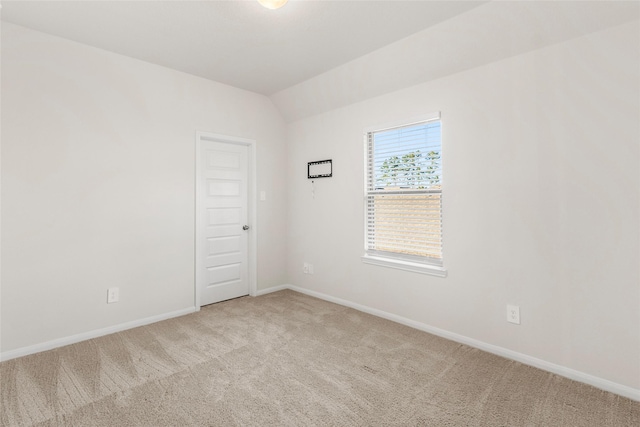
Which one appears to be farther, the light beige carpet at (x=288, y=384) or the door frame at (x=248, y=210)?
the door frame at (x=248, y=210)

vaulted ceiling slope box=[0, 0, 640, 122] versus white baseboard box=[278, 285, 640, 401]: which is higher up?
vaulted ceiling slope box=[0, 0, 640, 122]

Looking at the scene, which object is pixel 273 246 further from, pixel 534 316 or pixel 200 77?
pixel 534 316

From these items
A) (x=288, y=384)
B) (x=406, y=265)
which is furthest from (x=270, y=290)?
(x=288, y=384)

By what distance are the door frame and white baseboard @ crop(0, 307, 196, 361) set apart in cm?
35

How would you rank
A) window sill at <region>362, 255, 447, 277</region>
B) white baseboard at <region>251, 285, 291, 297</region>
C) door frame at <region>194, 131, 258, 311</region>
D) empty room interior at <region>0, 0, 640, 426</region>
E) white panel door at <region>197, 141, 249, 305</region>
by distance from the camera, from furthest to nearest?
white baseboard at <region>251, 285, 291, 297</region>, white panel door at <region>197, 141, 249, 305</region>, door frame at <region>194, 131, 258, 311</region>, window sill at <region>362, 255, 447, 277</region>, empty room interior at <region>0, 0, 640, 426</region>

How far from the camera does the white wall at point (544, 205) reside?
2.02 metres

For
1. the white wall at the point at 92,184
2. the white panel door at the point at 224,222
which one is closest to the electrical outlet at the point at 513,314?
the white panel door at the point at 224,222

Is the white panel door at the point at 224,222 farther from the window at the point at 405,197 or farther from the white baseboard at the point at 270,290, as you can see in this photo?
the window at the point at 405,197

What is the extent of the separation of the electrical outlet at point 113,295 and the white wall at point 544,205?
2685 mm

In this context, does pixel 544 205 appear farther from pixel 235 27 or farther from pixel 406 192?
pixel 235 27

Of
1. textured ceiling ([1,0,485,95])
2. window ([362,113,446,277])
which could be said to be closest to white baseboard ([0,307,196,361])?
window ([362,113,446,277])

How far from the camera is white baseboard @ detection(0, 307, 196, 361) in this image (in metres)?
2.47

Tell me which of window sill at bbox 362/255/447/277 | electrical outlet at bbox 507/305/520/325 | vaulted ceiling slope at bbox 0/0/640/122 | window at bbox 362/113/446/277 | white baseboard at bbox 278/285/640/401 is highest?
vaulted ceiling slope at bbox 0/0/640/122

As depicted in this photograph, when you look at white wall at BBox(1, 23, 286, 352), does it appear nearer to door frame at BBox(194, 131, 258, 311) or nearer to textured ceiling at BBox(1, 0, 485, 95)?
door frame at BBox(194, 131, 258, 311)
